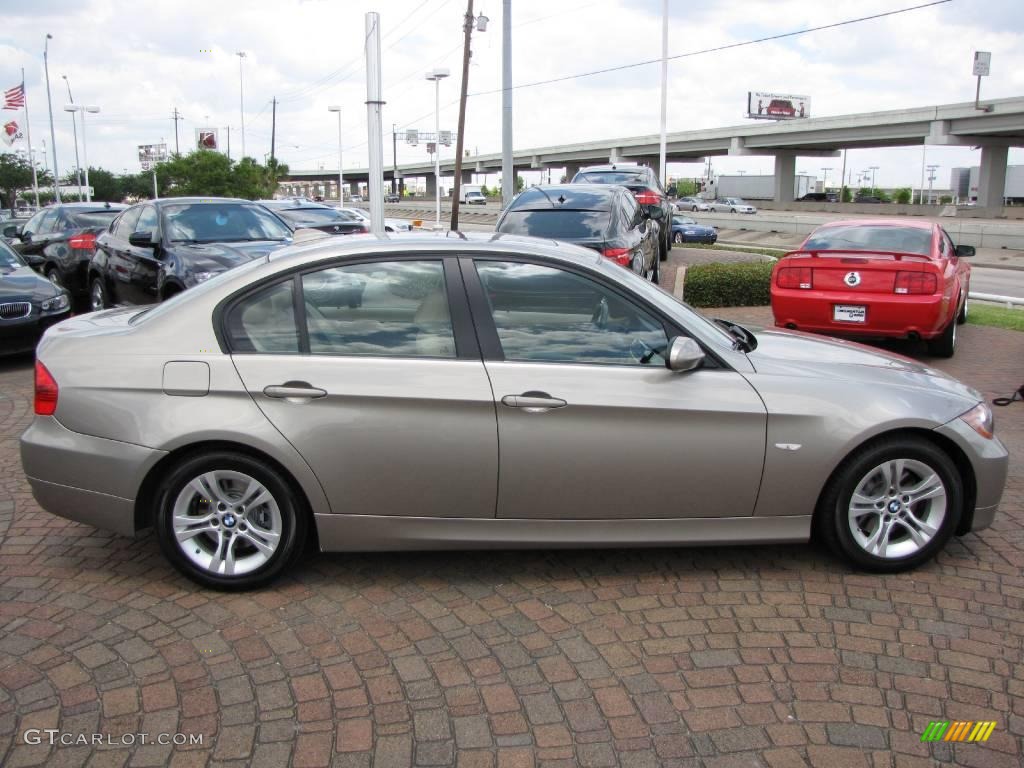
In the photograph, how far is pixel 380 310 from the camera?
4164 mm

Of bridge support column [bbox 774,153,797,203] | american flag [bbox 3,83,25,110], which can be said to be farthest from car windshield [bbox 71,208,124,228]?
bridge support column [bbox 774,153,797,203]

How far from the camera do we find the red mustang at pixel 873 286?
895cm

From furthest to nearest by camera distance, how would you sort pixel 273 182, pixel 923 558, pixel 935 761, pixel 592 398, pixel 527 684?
1. pixel 273 182
2. pixel 923 558
3. pixel 592 398
4. pixel 527 684
5. pixel 935 761

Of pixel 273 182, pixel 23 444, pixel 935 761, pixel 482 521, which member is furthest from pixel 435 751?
pixel 273 182

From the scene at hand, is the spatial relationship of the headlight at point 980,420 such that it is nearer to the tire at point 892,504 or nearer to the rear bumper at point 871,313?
the tire at point 892,504

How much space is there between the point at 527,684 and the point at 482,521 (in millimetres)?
889

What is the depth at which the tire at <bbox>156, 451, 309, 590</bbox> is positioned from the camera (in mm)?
4023

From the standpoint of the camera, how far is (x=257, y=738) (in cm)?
307

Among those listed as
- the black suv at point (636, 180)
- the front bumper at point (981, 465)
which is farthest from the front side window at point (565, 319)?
the black suv at point (636, 180)

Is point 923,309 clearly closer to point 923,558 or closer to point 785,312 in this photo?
point 785,312

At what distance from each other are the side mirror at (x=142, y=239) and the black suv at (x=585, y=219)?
3872 millimetres

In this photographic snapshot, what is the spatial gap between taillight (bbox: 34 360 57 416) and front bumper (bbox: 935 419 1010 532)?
4014 millimetres

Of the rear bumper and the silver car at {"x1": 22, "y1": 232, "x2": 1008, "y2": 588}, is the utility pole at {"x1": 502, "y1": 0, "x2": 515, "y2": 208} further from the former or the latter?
the silver car at {"x1": 22, "y1": 232, "x2": 1008, "y2": 588}

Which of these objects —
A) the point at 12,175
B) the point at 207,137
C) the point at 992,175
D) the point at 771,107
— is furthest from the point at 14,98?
the point at 771,107
